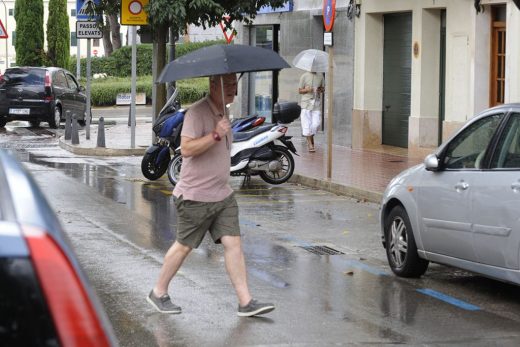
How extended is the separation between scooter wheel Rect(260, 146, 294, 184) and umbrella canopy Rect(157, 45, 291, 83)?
28.6ft

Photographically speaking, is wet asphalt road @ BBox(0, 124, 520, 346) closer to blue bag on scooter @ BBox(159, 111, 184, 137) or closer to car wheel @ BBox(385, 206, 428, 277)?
car wheel @ BBox(385, 206, 428, 277)

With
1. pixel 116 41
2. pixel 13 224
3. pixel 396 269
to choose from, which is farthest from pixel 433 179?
pixel 116 41

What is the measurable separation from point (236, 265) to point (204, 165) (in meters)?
0.72

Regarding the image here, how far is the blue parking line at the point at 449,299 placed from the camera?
27.1ft

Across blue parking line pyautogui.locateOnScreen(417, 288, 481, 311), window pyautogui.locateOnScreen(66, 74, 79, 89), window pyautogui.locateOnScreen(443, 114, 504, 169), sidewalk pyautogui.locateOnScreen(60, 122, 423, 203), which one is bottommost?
blue parking line pyautogui.locateOnScreen(417, 288, 481, 311)

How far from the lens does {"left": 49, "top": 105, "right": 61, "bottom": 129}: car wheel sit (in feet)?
101

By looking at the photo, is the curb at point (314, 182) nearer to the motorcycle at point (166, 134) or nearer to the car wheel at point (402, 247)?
the motorcycle at point (166, 134)

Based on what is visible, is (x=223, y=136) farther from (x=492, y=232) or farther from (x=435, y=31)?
(x=435, y=31)

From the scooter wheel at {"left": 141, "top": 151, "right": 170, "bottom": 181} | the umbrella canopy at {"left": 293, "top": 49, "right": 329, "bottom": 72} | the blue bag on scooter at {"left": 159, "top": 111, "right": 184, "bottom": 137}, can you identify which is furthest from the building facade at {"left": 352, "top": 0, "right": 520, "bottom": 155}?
the scooter wheel at {"left": 141, "top": 151, "right": 170, "bottom": 181}

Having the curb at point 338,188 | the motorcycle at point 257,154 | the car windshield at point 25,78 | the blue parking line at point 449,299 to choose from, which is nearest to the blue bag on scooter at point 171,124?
the motorcycle at point 257,154

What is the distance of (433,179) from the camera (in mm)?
8977

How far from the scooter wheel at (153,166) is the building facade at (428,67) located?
5.27 m

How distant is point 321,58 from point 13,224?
63.0ft

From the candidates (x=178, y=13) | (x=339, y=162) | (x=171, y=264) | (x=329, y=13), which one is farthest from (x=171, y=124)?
(x=171, y=264)
